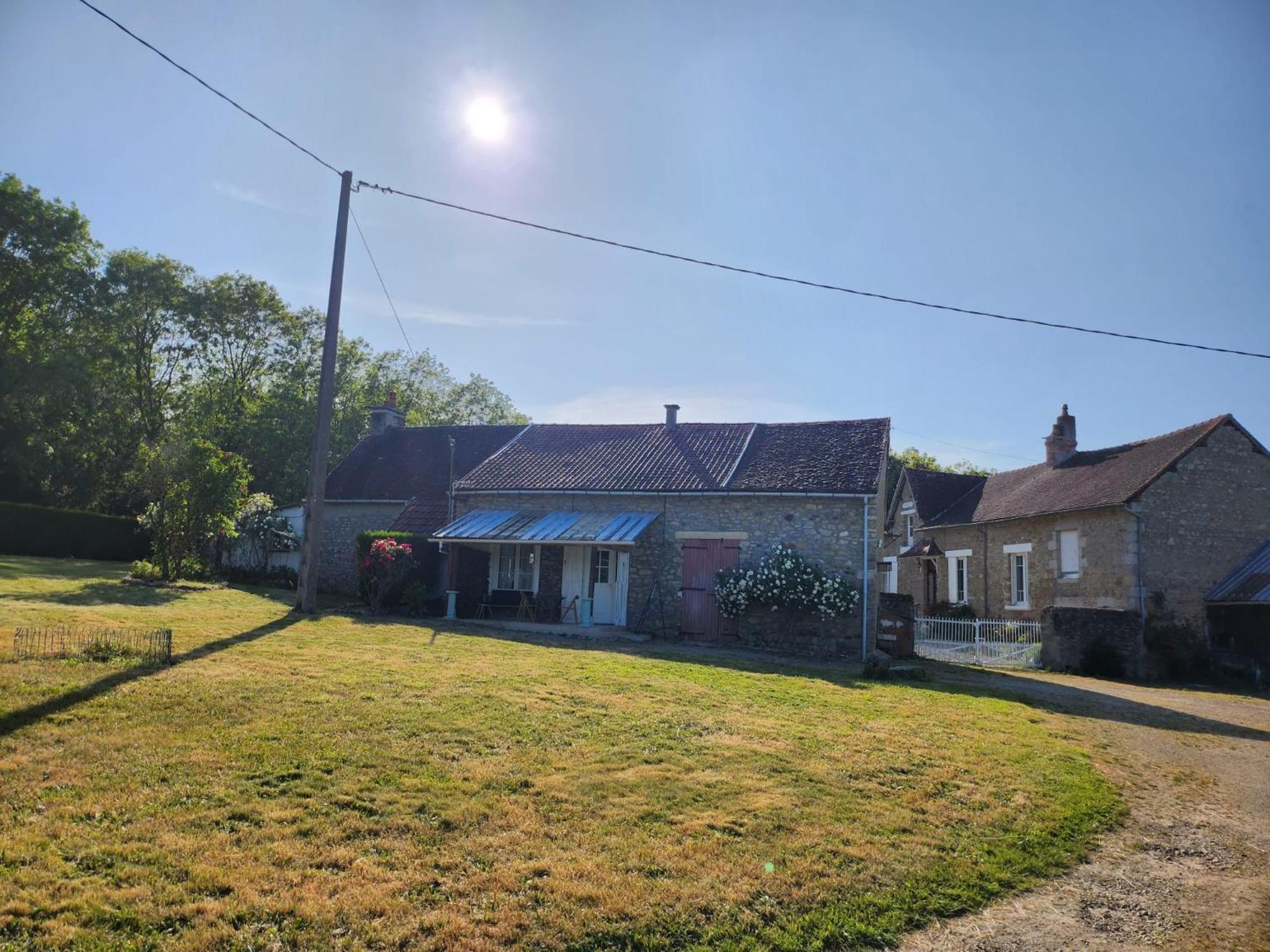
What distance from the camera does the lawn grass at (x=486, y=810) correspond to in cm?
361

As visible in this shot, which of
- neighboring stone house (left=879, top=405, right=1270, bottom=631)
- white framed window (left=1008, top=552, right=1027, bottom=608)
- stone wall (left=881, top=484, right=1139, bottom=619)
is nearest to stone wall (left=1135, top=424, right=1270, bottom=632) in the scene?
neighboring stone house (left=879, top=405, right=1270, bottom=631)

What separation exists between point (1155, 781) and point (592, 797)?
563 cm

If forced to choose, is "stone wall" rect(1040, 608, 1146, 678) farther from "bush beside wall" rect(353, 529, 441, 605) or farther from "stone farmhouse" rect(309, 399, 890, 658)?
"bush beside wall" rect(353, 529, 441, 605)

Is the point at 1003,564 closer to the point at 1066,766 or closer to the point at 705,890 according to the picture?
the point at 1066,766

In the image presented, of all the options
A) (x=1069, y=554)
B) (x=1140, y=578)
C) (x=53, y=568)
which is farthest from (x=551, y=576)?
(x=1140, y=578)

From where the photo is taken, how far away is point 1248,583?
18.3 meters

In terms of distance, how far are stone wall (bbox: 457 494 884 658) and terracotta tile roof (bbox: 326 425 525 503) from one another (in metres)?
7.36

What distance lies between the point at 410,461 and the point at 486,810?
2189 centimetres

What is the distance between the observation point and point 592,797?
529 cm

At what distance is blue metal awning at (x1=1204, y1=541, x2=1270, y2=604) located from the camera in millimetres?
17688

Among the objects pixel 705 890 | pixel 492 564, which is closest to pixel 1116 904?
pixel 705 890

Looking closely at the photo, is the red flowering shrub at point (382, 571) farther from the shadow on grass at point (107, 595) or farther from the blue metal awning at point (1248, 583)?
the blue metal awning at point (1248, 583)

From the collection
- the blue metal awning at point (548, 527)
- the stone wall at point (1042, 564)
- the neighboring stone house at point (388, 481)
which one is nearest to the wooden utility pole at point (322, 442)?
the blue metal awning at point (548, 527)

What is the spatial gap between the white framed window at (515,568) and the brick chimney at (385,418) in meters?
10.6
